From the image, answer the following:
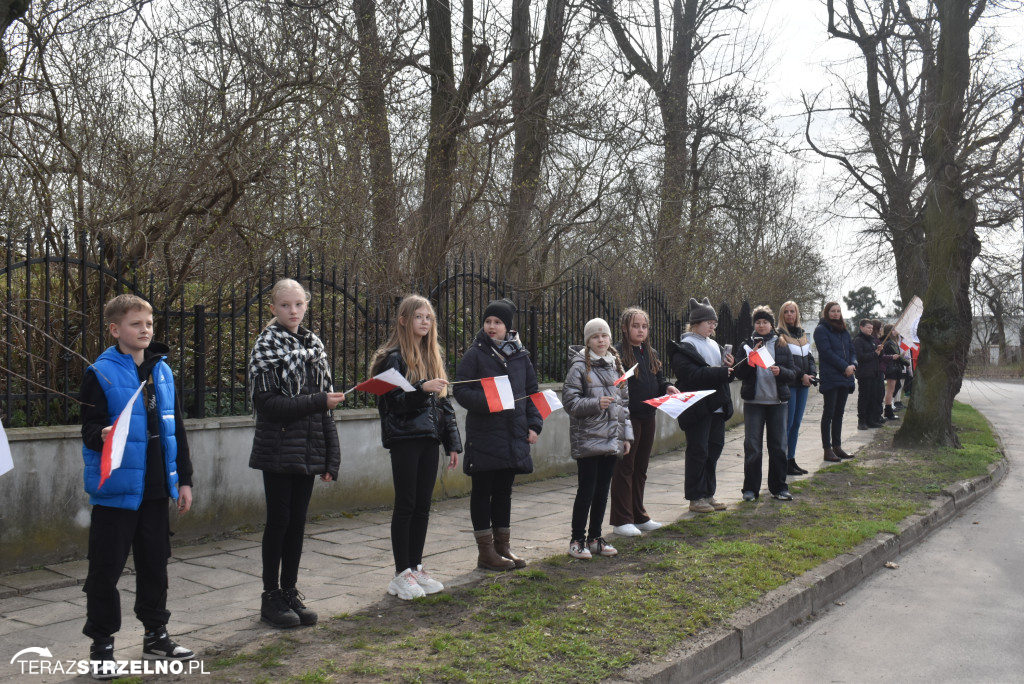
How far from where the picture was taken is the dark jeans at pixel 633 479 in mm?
7180

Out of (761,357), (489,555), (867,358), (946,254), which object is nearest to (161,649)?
(489,555)

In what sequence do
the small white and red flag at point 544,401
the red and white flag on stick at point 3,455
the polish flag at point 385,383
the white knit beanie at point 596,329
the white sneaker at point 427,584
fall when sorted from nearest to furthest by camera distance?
the red and white flag on stick at point 3,455 → the polish flag at point 385,383 → the white sneaker at point 427,584 → the small white and red flag at point 544,401 → the white knit beanie at point 596,329

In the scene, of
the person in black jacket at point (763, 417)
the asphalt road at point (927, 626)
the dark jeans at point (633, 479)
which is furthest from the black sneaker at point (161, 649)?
the person in black jacket at point (763, 417)

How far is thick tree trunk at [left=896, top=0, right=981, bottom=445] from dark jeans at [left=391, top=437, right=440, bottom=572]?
9.39 meters

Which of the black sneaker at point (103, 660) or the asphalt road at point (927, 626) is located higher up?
the black sneaker at point (103, 660)

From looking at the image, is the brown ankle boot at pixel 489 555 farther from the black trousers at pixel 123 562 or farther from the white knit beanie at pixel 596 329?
the black trousers at pixel 123 562

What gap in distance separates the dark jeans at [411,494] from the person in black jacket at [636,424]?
6.91ft

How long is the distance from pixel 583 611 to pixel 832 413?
781cm

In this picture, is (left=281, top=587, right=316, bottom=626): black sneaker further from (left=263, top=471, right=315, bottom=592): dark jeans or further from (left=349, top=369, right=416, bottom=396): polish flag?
(left=349, top=369, right=416, bottom=396): polish flag

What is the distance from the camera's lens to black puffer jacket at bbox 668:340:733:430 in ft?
25.8

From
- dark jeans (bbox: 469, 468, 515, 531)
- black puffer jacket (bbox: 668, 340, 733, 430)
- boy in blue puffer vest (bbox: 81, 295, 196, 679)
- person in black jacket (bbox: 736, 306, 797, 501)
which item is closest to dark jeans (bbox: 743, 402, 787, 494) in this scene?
person in black jacket (bbox: 736, 306, 797, 501)

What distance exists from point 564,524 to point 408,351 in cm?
308

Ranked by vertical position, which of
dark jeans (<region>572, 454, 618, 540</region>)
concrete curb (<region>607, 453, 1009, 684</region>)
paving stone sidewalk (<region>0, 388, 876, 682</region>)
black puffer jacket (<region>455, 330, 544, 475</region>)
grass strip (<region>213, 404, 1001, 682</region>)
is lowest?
concrete curb (<region>607, 453, 1009, 684</region>)

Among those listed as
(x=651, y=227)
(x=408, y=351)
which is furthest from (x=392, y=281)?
(x=651, y=227)
